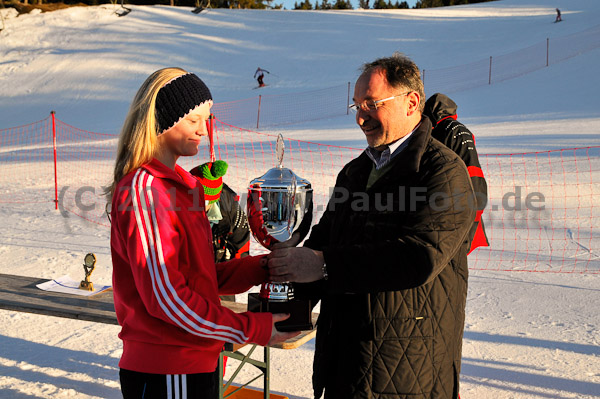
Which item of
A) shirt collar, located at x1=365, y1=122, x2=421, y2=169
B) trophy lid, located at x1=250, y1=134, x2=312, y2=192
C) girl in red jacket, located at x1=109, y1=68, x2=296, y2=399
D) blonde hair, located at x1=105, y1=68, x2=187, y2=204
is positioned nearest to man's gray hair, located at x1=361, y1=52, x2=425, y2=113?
shirt collar, located at x1=365, y1=122, x2=421, y2=169

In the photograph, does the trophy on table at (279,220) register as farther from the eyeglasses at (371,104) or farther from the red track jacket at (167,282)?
the eyeglasses at (371,104)

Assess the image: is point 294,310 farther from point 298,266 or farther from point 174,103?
point 174,103

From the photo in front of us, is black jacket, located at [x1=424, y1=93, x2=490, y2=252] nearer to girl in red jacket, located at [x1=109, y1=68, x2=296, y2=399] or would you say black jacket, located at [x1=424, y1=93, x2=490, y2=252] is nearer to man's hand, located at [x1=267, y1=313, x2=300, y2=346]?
man's hand, located at [x1=267, y1=313, x2=300, y2=346]

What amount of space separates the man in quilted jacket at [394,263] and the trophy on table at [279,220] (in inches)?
5.1

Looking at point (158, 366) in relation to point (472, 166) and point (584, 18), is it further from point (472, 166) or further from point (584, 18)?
point (584, 18)

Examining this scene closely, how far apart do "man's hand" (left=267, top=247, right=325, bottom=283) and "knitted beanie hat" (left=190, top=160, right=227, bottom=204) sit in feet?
7.49

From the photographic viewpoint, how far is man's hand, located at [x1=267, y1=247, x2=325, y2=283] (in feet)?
6.33

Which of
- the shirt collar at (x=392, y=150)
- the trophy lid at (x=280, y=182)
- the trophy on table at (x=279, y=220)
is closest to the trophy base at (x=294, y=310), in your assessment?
the trophy on table at (x=279, y=220)

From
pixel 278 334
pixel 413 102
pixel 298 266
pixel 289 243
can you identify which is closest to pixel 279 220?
pixel 289 243

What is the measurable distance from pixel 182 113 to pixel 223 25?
38060mm

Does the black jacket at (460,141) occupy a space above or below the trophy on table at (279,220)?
above

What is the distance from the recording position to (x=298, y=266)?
193 centimetres

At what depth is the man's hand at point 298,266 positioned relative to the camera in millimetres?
1931

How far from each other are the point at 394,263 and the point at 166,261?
722mm
